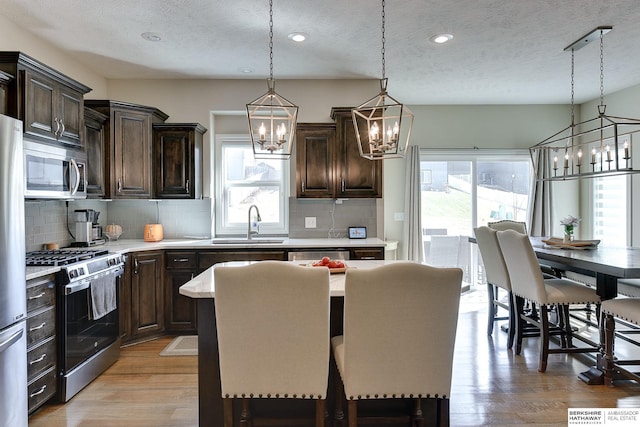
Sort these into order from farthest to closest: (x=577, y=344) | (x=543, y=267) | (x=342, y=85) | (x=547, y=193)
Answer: (x=547, y=193) → (x=342, y=85) → (x=543, y=267) → (x=577, y=344)

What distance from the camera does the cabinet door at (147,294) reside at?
3812mm

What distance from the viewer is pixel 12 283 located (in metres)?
2.09

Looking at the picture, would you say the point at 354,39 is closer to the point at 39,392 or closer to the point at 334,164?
the point at 334,164

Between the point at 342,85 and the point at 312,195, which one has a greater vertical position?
the point at 342,85

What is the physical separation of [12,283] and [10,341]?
0.29 metres

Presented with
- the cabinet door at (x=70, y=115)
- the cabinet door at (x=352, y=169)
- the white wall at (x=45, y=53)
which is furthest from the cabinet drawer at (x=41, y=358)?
the cabinet door at (x=352, y=169)

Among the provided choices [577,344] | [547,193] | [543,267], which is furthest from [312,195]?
[547,193]

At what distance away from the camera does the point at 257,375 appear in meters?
1.89

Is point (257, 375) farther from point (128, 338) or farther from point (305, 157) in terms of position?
point (305, 157)

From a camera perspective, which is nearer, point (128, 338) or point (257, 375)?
point (257, 375)

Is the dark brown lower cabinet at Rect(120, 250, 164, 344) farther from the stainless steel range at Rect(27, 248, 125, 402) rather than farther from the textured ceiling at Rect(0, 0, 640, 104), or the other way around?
the textured ceiling at Rect(0, 0, 640, 104)

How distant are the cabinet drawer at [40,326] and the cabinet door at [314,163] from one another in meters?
2.50

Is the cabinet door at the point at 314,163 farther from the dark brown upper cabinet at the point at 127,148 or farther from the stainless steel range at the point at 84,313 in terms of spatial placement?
the stainless steel range at the point at 84,313

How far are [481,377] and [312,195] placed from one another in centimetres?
237
